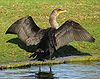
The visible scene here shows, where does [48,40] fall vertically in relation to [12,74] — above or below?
above

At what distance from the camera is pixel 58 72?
1321cm

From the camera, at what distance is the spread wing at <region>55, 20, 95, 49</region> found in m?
14.2

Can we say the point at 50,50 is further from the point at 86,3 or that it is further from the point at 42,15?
the point at 86,3

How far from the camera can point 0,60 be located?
47.5ft

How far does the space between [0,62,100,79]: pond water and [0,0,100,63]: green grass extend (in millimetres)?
1251

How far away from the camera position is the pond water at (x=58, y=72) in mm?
12496

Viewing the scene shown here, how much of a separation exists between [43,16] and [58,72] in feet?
29.6

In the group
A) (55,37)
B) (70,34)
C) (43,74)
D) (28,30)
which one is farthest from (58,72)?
(28,30)

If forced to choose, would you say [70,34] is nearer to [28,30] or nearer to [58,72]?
[28,30]

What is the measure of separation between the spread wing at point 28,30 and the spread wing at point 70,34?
0.55 meters

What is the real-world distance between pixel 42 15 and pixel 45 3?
114 inches

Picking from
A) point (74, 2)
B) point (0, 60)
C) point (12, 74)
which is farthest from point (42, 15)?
point (12, 74)

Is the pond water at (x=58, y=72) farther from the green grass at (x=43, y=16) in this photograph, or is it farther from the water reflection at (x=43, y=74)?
the green grass at (x=43, y=16)

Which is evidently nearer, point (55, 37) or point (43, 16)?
point (55, 37)
